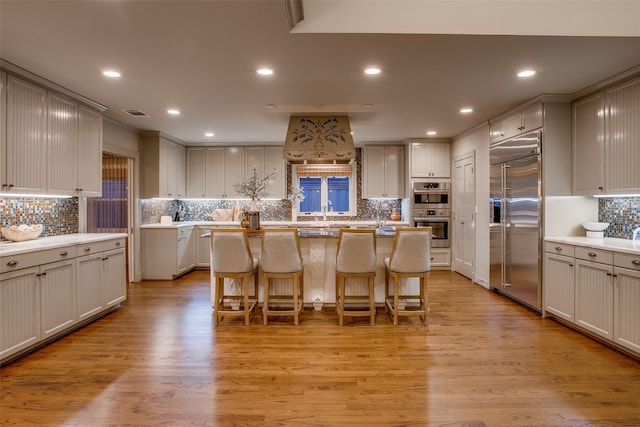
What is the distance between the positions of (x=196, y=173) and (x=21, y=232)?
155 inches

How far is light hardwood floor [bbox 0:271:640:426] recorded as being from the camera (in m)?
2.06

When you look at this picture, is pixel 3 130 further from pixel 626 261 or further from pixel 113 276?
pixel 626 261

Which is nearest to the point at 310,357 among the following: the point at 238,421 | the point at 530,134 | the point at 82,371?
the point at 238,421

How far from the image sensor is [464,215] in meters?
5.96

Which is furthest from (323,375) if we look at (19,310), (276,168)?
(276,168)

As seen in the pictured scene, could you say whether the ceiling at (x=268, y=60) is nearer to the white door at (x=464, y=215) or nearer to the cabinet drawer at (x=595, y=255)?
the white door at (x=464, y=215)

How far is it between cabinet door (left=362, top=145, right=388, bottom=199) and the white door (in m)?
1.42

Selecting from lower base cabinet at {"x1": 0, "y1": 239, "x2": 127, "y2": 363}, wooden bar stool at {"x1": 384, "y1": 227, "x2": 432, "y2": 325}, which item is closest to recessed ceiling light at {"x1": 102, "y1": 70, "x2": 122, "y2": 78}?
lower base cabinet at {"x1": 0, "y1": 239, "x2": 127, "y2": 363}

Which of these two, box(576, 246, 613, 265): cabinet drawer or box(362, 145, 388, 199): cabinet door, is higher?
box(362, 145, 388, 199): cabinet door

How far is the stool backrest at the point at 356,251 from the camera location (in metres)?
3.50

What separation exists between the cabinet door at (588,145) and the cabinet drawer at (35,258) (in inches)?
214

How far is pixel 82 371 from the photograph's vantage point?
261 centimetres

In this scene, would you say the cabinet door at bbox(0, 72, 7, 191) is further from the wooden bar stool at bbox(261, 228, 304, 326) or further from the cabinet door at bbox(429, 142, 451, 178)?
the cabinet door at bbox(429, 142, 451, 178)

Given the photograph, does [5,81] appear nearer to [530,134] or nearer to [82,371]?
[82,371]
